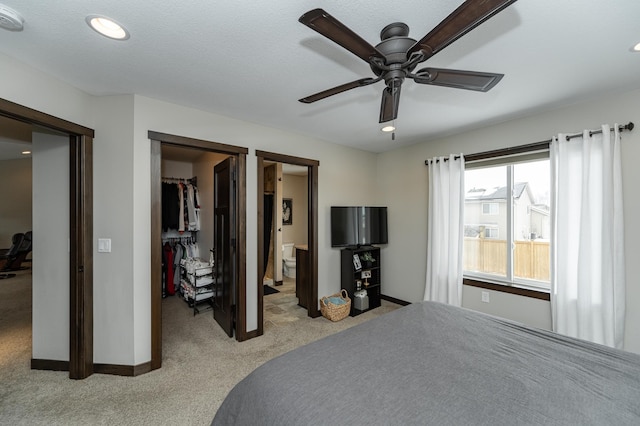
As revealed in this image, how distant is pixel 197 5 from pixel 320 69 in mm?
858

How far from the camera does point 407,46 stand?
1334 mm

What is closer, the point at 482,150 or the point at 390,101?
the point at 390,101

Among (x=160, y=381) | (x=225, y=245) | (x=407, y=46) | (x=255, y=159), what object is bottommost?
(x=160, y=381)

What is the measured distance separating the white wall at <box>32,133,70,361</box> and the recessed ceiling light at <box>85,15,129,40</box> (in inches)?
53.1

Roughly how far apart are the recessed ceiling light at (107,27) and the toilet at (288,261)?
471 cm

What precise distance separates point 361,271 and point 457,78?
3.00m

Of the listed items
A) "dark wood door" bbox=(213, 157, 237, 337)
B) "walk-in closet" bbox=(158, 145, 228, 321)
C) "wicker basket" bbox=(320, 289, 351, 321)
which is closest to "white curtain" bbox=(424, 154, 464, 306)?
"wicker basket" bbox=(320, 289, 351, 321)

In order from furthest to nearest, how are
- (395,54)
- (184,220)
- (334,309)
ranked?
(184,220) → (334,309) → (395,54)

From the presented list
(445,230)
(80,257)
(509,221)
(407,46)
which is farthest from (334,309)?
(407,46)

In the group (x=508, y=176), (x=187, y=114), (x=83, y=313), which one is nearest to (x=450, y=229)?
(x=508, y=176)

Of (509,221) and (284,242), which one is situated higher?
(509,221)

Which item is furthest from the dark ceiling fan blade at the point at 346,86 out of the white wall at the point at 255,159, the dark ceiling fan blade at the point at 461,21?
the white wall at the point at 255,159

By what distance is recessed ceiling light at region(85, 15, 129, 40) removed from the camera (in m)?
A: 1.43

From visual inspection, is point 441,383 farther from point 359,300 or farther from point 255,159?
point 359,300
